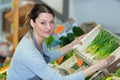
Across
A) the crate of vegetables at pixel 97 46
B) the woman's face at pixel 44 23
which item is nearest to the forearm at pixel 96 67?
the crate of vegetables at pixel 97 46

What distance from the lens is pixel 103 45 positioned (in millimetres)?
2982

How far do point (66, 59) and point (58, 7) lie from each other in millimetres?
1115

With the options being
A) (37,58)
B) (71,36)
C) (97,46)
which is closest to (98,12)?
(71,36)

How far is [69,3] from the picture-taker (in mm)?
4055

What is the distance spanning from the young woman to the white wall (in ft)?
3.15

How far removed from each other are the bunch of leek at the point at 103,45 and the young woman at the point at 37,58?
23cm

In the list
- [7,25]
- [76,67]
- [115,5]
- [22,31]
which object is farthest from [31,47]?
[7,25]

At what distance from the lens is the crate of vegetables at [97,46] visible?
2887 mm

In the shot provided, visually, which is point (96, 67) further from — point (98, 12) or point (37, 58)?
point (98, 12)

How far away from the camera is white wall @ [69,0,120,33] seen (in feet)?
11.6

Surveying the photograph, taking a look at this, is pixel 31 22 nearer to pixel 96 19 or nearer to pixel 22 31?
pixel 96 19

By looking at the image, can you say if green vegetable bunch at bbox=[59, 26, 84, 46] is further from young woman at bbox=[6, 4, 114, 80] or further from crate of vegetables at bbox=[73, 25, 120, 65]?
young woman at bbox=[6, 4, 114, 80]

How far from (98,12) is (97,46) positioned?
2.73 ft

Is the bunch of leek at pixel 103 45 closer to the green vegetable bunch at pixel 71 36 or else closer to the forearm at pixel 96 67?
the forearm at pixel 96 67
